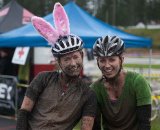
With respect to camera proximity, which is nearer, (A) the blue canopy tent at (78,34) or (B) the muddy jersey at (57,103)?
(B) the muddy jersey at (57,103)

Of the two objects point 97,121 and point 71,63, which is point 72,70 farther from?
point 97,121

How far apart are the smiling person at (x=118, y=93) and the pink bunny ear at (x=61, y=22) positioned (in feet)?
0.89

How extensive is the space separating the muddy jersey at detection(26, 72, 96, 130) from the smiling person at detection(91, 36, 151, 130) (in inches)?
6.6

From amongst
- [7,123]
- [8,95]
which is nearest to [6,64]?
[8,95]

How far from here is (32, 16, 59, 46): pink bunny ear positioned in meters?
3.29

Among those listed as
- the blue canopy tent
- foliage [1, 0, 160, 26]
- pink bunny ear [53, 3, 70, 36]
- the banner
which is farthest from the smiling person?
foliage [1, 0, 160, 26]

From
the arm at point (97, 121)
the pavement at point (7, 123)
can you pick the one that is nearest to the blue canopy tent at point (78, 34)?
the pavement at point (7, 123)

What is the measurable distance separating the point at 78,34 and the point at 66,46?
6585 mm

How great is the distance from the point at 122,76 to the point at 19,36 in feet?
23.0

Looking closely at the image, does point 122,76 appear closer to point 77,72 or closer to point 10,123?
point 77,72

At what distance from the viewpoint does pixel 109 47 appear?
3.16 m

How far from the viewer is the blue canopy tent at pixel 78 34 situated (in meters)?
9.73

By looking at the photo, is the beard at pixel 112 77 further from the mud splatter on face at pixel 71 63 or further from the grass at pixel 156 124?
the grass at pixel 156 124

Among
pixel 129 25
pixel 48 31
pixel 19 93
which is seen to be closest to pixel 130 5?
pixel 129 25
